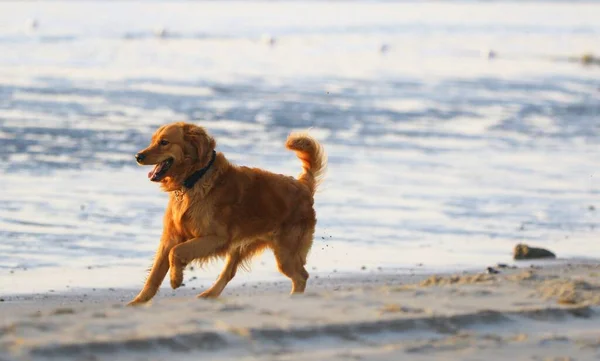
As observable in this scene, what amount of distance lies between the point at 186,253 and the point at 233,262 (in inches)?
31.3

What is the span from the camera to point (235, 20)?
67125mm

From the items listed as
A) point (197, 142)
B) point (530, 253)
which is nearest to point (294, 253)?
point (197, 142)

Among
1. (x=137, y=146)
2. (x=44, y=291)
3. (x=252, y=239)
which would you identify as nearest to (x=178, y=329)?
(x=252, y=239)

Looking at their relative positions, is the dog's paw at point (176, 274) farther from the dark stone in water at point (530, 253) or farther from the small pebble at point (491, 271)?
the dark stone in water at point (530, 253)

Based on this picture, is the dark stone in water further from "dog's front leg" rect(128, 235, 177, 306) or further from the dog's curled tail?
"dog's front leg" rect(128, 235, 177, 306)

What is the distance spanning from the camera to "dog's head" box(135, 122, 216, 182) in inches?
303

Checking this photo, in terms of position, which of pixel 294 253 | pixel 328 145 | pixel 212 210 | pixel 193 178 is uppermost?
pixel 328 145

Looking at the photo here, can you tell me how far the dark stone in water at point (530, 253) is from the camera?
998 cm

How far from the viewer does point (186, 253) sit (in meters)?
7.54

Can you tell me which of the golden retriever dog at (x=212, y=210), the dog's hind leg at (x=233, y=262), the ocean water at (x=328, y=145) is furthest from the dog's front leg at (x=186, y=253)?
the ocean water at (x=328, y=145)

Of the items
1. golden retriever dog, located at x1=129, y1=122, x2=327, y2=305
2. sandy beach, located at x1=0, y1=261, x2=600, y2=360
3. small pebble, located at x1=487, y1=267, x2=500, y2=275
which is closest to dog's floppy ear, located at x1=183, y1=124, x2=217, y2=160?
golden retriever dog, located at x1=129, y1=122, x2=327, y2=305

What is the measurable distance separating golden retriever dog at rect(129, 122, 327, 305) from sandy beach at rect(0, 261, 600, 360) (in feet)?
3.00

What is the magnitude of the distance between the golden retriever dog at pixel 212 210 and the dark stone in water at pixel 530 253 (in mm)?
2443

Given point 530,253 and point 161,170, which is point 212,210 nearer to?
point 161,170
